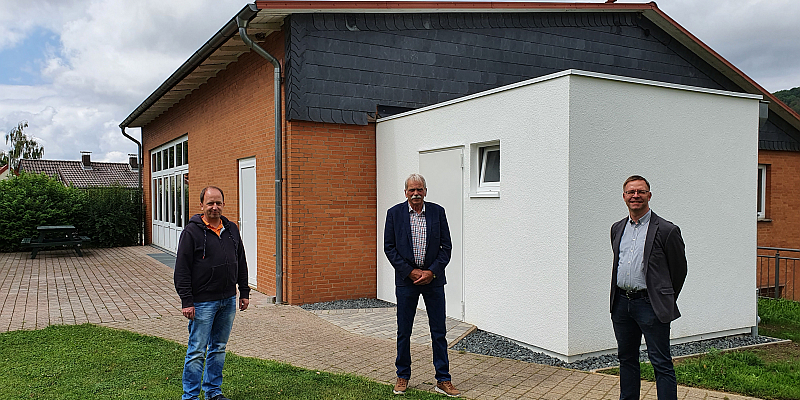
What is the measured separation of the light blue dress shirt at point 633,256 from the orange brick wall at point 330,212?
5.49 meters

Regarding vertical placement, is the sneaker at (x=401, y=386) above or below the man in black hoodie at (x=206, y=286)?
below

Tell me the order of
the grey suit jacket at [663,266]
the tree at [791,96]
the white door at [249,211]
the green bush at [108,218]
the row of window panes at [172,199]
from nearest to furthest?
the grey suit jacket at [663,266]
the white door at [249,211]
the row of window panes at [172,199]
the green bush at [108,218]
the tree at [791,96]

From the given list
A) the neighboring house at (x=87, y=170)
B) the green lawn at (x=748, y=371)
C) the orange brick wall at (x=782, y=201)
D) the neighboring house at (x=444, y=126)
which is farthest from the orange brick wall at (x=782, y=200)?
the neighboring house at (x=87, y=170)

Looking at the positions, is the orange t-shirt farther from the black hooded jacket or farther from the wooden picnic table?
the wooden picnic table

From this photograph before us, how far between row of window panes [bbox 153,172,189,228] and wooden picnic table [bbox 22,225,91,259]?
2.28m

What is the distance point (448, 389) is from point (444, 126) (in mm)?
3826

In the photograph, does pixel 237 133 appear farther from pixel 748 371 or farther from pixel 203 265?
pixel 748 371

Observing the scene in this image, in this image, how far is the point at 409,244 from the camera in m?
4.93

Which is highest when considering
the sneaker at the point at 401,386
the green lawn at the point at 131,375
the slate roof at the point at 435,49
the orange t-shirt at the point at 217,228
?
the slate roof at the point at 435,49

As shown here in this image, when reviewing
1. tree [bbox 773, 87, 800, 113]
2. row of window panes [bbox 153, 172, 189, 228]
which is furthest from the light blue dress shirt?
tree [bbox 773, 87, 800, 113]

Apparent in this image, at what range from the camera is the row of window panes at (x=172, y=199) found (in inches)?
621

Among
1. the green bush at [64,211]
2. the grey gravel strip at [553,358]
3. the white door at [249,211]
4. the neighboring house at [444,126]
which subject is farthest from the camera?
the green bush at [64,211]

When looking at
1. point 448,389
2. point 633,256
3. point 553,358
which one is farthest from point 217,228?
point 553,358

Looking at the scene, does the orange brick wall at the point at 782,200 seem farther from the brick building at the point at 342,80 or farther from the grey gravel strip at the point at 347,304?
the grey gravel strip at the point at 347,304
